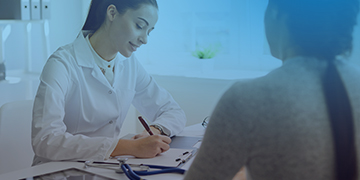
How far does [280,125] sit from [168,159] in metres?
0.69

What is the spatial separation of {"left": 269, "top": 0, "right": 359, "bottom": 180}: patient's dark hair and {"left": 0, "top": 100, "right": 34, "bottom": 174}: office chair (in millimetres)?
1305

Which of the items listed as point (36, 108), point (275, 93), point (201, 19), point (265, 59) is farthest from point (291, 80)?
point (201, 19)

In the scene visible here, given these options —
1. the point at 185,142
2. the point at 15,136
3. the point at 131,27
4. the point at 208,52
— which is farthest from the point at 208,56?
the point at 15,136

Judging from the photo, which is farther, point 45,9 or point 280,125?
point 45,9

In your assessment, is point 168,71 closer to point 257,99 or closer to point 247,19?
point 247,19

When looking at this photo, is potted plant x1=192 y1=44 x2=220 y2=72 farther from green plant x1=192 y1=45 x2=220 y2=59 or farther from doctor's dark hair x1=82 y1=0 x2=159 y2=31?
doctor's dark hair x1=82 y1=0 x2=159 y2=31

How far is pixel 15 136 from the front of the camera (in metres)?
1.49

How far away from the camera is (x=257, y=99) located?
1.50 feet

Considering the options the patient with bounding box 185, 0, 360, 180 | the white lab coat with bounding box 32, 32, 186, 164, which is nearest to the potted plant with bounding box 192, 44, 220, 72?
the white lab coat with bounding box 32, 32, 186, 164

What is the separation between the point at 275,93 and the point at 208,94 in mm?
2107

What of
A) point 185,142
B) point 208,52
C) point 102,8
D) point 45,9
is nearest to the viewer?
point 185,142

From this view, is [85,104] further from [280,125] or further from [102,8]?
[280,125]

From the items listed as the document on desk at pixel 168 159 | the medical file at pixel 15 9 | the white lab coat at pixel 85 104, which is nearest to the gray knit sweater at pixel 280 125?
the document on desk at pixel 168 159

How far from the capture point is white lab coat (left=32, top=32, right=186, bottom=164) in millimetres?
1134
